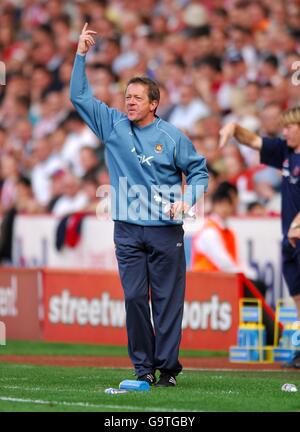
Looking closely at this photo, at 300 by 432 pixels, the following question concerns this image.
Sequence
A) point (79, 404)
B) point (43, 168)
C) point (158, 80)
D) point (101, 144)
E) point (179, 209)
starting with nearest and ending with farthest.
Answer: point (79, 404)
point (179, 209)
point (101, 144)
point (158, 80)
point (43, 168)

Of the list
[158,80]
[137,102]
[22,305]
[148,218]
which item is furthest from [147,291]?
[158,80]

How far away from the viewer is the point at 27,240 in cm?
1800

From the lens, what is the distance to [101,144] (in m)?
19.5

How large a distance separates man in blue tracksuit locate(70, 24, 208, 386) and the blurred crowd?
20.5ft

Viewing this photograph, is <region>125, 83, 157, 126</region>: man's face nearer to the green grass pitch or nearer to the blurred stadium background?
the green grass pitch

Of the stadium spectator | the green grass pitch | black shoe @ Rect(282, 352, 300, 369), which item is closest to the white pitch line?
the green grass pitch

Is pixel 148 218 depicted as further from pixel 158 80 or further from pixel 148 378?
pixel 158 80

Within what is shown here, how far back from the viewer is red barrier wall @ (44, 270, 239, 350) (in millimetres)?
14430

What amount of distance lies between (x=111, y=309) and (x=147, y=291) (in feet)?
19.0

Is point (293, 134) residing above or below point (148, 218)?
above

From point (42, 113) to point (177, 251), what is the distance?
1293cm
